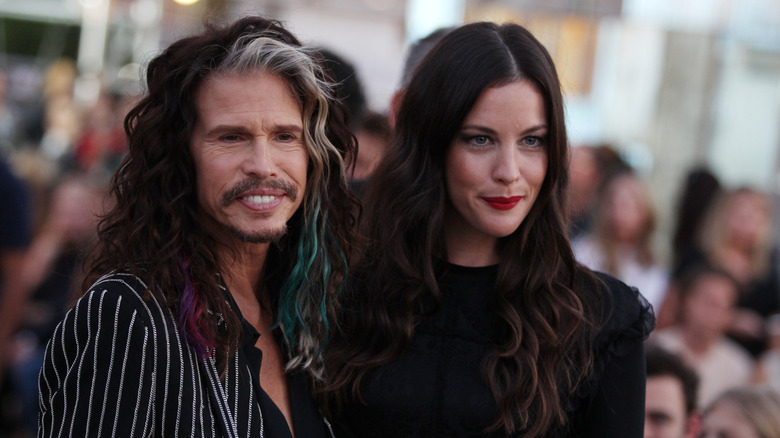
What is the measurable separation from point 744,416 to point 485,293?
4.84 feet

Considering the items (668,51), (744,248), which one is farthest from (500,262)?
(668,51)

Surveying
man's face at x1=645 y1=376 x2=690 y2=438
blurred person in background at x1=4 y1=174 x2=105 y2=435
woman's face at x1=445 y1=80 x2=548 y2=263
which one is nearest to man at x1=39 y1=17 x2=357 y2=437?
woman's face at x1=445 y1=80 x2=548 y2=263

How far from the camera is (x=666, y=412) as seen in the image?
3350mm

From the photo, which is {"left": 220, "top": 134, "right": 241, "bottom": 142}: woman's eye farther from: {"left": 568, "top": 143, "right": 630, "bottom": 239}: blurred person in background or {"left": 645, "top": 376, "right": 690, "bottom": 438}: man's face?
{"left": 568, "top": 143, "right": 630, "bottom": 239}: blurred person in background

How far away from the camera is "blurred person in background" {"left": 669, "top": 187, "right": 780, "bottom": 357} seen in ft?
18.0

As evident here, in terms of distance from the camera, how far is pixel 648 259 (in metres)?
5.86

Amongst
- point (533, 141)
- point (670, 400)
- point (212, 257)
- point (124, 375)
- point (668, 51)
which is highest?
point (668, 51)

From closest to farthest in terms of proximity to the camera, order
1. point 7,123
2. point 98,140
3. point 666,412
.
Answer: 1. point 666,412
2. point 98,140
3. point 7,123

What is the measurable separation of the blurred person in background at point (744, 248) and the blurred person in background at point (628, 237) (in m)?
0.21

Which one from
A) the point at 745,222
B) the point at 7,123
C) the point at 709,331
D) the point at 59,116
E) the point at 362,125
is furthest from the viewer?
the point at 7,123

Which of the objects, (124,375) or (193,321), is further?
(193,321)

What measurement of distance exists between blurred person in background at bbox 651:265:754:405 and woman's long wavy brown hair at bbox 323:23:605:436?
209cm

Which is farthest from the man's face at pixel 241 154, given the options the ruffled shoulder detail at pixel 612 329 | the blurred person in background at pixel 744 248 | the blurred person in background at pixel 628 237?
the blurred person in background at pixel 744 248

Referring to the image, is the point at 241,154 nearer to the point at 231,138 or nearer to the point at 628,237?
the point at 231,138
